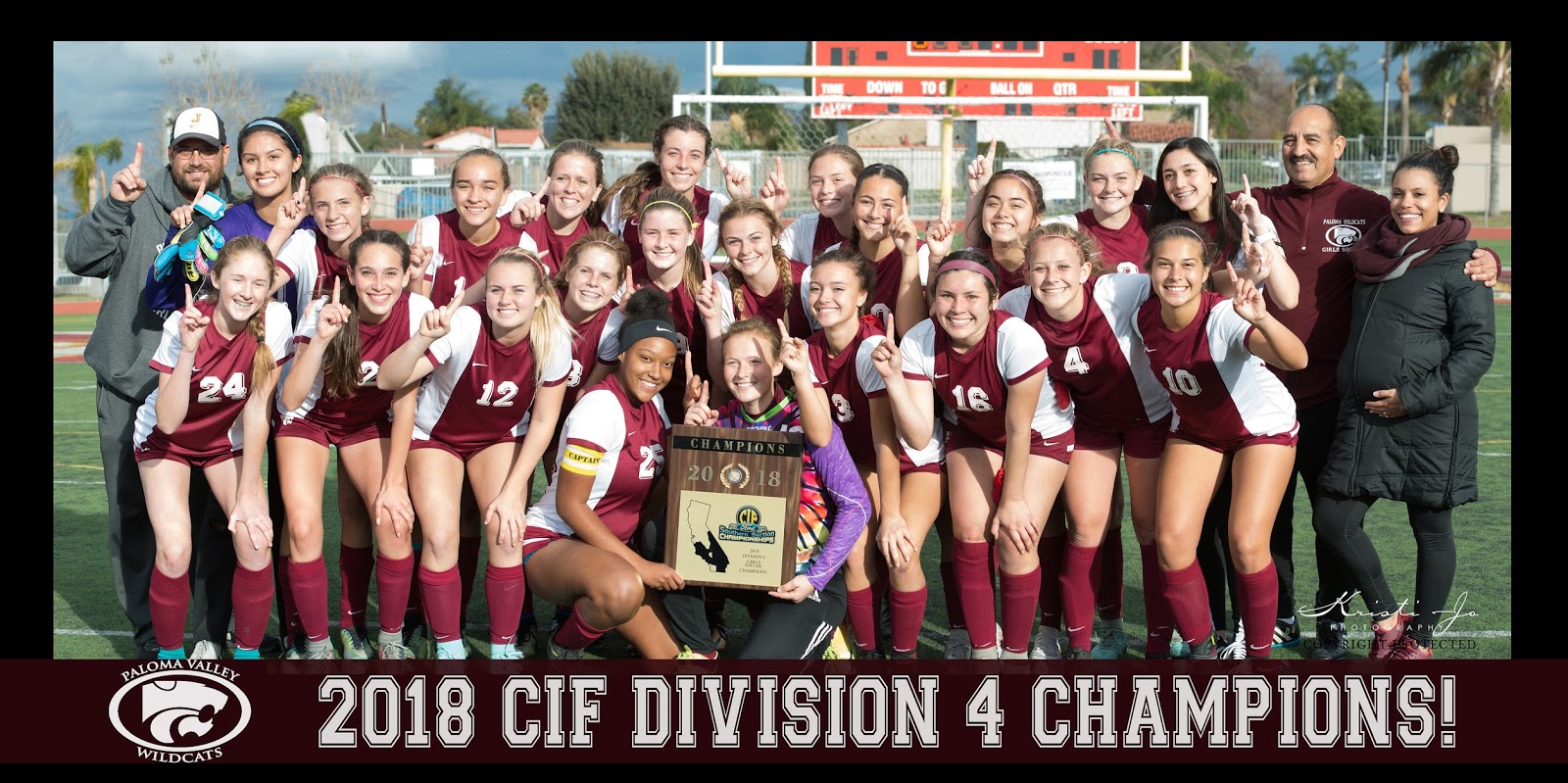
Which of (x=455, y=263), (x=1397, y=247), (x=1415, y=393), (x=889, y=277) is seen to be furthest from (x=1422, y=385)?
(x=455, y=263)

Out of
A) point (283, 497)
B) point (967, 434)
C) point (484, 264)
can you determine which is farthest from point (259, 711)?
point (967, 434)

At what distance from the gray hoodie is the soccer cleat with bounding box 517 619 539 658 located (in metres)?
1.63

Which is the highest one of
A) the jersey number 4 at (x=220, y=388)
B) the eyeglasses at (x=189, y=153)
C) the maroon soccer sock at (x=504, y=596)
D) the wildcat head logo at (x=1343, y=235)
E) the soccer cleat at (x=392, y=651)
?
the eyeglasses at (x=189, y=153)

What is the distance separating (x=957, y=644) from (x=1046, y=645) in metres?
0.32

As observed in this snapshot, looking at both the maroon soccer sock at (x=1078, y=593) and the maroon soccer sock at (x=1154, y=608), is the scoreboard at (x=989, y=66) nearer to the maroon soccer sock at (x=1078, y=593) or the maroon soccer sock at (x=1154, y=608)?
the maroon soccer sock at (x=1154, y=608)

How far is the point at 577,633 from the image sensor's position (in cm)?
423

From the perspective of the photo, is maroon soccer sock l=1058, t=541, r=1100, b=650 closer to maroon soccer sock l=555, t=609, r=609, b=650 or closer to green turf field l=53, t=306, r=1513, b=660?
green turf field l=53, t=306, r=1513, b=660

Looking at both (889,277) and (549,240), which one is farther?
(549,240)

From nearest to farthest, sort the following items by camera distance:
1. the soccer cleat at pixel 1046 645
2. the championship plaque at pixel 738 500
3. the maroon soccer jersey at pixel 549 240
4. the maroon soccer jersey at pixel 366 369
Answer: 1. the championship plaque at pixel 738 500
2. the maroon soccer jersey at pixel 366 369
3. the soccer cleat at pixel 1046 645
4. the maroon soccer jersey at pixel 549 240

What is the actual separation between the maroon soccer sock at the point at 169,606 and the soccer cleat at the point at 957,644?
8.75 ft

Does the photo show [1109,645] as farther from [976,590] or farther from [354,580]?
[354,580]

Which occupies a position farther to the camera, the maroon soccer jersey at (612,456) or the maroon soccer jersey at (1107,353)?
the maroon soccer jersey at (1107,353)

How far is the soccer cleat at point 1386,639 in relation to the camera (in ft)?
14.7

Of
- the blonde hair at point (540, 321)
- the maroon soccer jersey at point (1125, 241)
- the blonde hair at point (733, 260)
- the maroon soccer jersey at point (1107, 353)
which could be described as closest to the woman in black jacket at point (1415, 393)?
the maroon soccer jersey at point (1107, 353)
